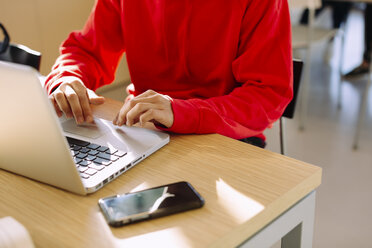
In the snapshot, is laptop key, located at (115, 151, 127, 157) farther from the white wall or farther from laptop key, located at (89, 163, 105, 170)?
the white wall

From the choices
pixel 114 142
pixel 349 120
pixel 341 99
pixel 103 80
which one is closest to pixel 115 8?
pixel 103 80

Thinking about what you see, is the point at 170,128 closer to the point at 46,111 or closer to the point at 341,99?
the point at 46,111

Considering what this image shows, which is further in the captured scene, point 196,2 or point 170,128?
point 196,2

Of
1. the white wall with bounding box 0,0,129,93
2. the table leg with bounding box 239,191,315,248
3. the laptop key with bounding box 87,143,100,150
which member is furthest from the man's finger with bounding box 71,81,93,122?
the white wall with bounding box 0,0,129,93

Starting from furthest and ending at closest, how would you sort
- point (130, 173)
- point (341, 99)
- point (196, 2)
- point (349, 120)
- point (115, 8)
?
1. point (341, 99)
2. point (349, 120)
3. point (115, 8)
4. point (196, 2)
5. point (130, 173)

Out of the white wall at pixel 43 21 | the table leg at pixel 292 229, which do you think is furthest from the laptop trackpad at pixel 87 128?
the white wall at pixel 43 21

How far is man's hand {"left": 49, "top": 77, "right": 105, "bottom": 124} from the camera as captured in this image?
3.00ft

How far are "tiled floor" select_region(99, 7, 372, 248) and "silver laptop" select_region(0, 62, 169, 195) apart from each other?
0.60 metres

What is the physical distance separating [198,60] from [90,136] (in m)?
0.37

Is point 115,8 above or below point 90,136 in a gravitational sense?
above

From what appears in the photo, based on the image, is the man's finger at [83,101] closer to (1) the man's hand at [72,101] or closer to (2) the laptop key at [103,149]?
(1) the man's hand at [72,101]

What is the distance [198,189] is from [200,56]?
0.48 metres

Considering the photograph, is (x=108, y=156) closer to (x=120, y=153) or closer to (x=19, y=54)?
(x=120, y=153)

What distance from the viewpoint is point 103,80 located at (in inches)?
49.9
